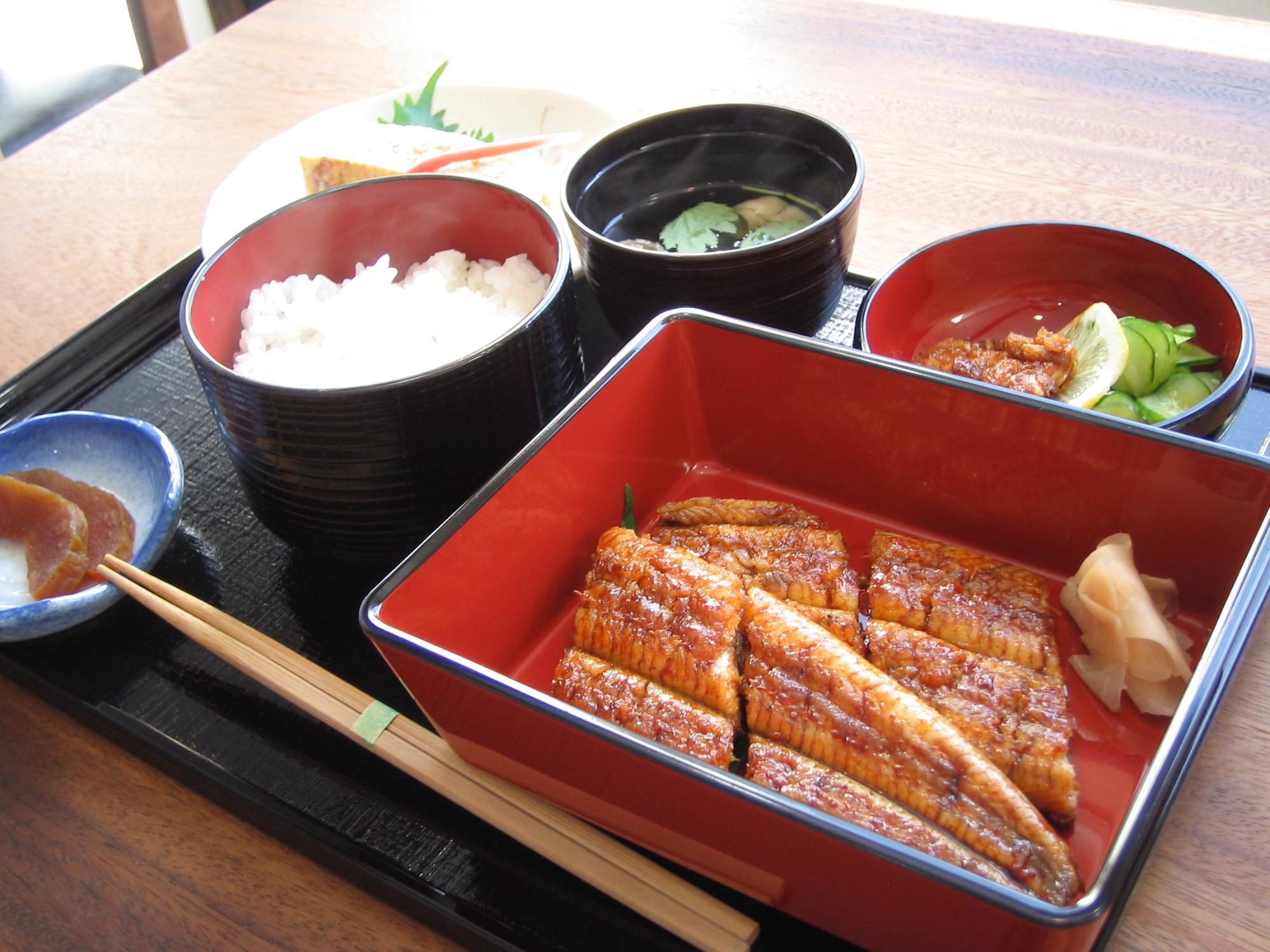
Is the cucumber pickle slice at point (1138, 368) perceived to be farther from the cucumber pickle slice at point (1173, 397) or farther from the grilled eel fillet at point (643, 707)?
the grilled eel fillet at point (643, 707)

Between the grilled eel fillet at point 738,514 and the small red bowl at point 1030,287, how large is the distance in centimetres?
24

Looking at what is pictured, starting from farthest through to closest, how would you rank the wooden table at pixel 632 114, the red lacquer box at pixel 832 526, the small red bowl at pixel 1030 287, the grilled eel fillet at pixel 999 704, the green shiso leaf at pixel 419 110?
the green shiso leaf at pixel 419 110 < the small red bowl at pixel 1030 287 < the wooden table at pixel 632 114 < the grilled eel fillet at pixel 999 704 < the red lacquer box at pixel 832 526

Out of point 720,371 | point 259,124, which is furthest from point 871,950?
point 259,124

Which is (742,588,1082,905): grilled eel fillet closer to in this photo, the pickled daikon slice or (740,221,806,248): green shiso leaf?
(740,221,806,248): green shiso leaf

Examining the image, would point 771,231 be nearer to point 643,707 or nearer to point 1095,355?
point 1095,355

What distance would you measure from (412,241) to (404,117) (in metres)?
0.70

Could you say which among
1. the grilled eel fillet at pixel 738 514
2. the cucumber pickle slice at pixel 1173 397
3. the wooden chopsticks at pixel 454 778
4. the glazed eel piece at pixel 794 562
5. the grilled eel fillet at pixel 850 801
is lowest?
the wooden chopsticks at pixel 454 778

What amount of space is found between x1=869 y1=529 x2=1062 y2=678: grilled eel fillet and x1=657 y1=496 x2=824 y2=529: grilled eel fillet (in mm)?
95

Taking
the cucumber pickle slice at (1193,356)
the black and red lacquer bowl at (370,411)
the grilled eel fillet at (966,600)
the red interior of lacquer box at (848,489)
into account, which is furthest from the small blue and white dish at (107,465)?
the cucumber pickle slice at (1193,356)

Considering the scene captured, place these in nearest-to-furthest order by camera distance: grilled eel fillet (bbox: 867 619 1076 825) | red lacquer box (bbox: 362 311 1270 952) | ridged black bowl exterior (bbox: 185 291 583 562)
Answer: red lacquer box (bbox: 362 311 1270 952) → grilled eel fillet (bbox: 867 619 1076 825) → ridged black bowl exterior (bbox: 185 291 583 562)

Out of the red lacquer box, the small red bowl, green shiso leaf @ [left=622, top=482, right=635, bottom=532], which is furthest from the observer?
the small red bowl

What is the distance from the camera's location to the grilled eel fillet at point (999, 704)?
84 centimetres

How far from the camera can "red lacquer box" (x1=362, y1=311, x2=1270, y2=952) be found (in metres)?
0.71

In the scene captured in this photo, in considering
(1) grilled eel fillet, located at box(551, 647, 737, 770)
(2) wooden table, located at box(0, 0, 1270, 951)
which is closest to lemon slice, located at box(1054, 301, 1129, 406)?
(2) wooden table, located at box(0, 0, 1270, 951)
